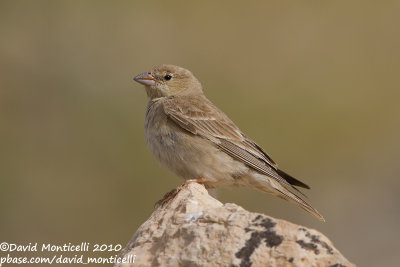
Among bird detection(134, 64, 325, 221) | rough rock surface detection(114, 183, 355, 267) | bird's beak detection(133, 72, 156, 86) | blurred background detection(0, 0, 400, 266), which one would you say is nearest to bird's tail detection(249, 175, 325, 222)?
bird detection(134, 64, 325, 221)

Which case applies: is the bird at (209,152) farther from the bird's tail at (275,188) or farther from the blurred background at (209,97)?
the blurred background at (209,97)

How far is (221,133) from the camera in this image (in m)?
7.44

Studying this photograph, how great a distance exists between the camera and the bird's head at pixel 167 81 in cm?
812

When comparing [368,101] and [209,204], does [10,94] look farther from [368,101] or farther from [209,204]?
[209,204]

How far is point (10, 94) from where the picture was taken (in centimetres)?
1344

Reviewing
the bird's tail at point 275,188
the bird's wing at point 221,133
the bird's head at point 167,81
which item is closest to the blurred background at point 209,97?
the bird's head at point 167,81

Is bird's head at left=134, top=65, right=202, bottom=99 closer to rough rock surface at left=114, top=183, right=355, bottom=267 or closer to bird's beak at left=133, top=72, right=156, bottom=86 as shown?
bird's beak at left=133, top=72, right=156, bottom=86

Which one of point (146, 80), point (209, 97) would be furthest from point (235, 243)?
point (209, 97)

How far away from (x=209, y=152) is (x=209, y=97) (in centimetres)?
615

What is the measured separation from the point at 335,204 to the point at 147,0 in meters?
6.25

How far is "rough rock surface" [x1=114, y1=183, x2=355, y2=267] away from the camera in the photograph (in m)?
4.28

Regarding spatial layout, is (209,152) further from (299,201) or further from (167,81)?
(167,81)

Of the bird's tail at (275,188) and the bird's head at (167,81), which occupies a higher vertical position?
the bird's head at (167,81)

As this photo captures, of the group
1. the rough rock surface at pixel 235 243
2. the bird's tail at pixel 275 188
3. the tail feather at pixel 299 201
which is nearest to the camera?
the rough rock surface at pixel 235 243
